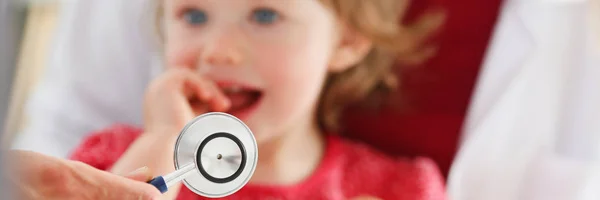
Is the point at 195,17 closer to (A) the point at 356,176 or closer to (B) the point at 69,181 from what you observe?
(B) the point at 69,181

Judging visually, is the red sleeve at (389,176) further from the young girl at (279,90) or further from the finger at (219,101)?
the finger at (219,101)

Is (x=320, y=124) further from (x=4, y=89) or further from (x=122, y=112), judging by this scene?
(x=4, y=89)

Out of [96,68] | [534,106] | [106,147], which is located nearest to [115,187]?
[106,147]

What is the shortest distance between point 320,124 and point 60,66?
11.5 inches

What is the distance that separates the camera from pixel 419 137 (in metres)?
0.88

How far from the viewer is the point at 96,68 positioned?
757 mm

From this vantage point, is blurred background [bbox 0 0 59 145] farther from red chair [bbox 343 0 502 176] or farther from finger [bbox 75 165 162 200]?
red chair [bbox 343 0 502 176]

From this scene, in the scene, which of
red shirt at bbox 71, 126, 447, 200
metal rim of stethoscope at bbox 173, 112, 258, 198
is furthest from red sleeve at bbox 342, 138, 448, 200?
metal rim of stethoscope at bbox 173, 112, 258, 198

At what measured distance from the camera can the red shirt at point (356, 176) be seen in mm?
647

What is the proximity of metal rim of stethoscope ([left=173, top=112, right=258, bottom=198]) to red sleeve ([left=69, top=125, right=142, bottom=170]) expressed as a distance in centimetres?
6

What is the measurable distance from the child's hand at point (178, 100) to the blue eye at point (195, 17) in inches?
2.0

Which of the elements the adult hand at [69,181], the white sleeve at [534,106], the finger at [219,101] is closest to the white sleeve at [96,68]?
the finger at [219,101]

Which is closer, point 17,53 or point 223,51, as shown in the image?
point 17,53

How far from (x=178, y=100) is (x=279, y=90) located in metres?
0.10
